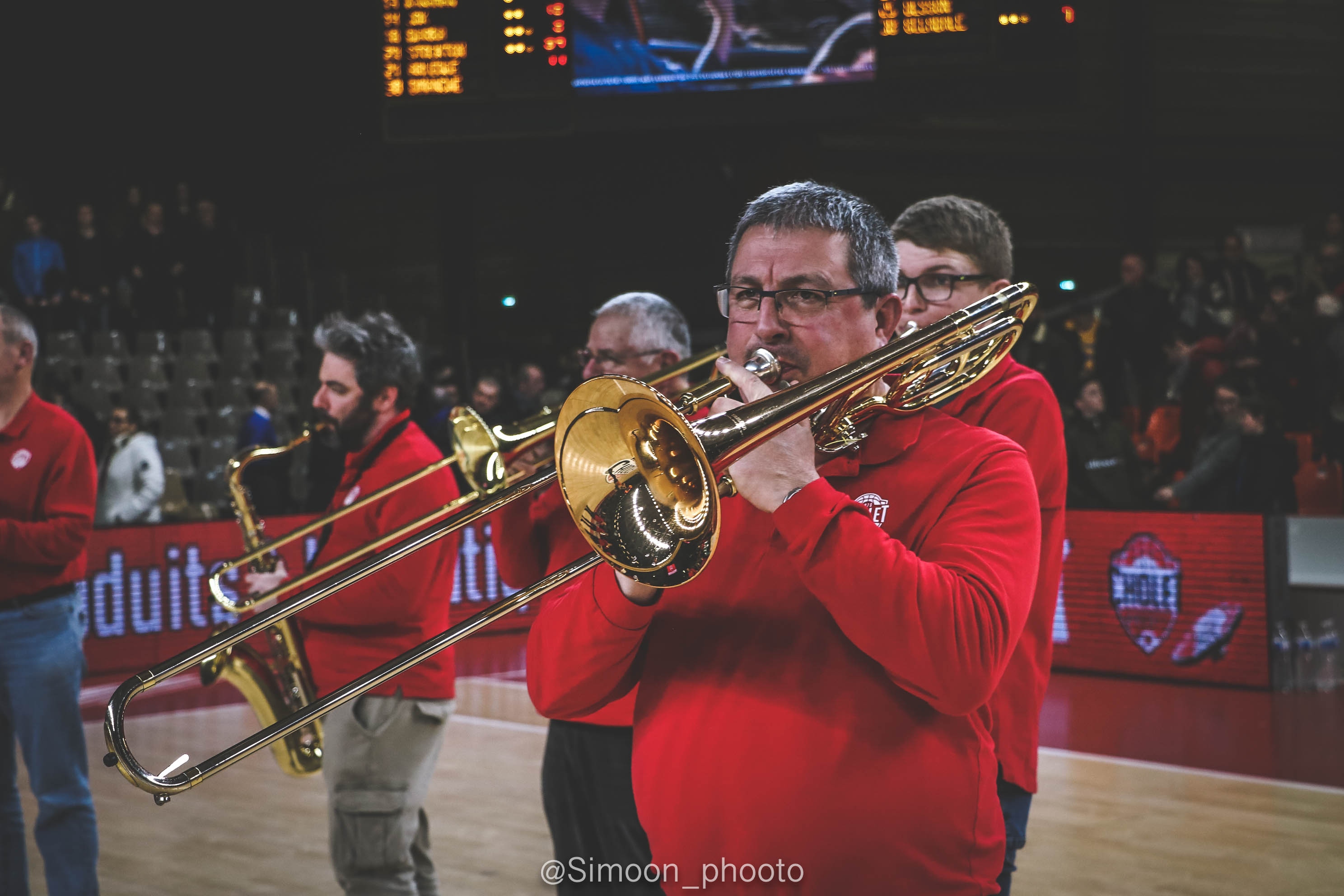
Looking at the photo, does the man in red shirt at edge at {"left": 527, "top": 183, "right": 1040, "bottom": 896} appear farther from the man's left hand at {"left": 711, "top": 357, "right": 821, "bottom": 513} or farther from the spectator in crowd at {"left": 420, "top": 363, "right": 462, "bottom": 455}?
the spectator in crowd at {"left": 420, "top": 363, "right": 462, "bottom": 455}

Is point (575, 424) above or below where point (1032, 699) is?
above

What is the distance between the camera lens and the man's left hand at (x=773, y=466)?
158 centimetres

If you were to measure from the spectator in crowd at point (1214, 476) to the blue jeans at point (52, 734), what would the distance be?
270 inches

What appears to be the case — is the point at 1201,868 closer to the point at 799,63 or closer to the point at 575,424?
the point at 575,424

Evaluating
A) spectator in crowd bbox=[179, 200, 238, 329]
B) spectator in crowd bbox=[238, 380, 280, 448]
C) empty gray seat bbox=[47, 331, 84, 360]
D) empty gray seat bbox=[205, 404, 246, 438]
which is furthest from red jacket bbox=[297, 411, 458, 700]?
spectator in crowd bbox=[179, 200, 238, 329]

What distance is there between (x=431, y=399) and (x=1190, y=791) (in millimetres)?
7529

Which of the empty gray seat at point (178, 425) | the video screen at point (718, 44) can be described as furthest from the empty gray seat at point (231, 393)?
the video screen at point (718, 44)

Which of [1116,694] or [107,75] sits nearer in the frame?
[1116,694]

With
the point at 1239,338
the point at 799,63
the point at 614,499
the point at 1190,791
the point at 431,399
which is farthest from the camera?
the point at 431,399

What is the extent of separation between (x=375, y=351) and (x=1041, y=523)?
2117mm

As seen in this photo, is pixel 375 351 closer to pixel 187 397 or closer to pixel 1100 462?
pixel 1100 462

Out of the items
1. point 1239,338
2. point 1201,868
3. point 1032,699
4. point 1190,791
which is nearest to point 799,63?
point 1239,338

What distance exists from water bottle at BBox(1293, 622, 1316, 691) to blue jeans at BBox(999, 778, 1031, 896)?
5587mm

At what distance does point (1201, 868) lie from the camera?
452 cm
